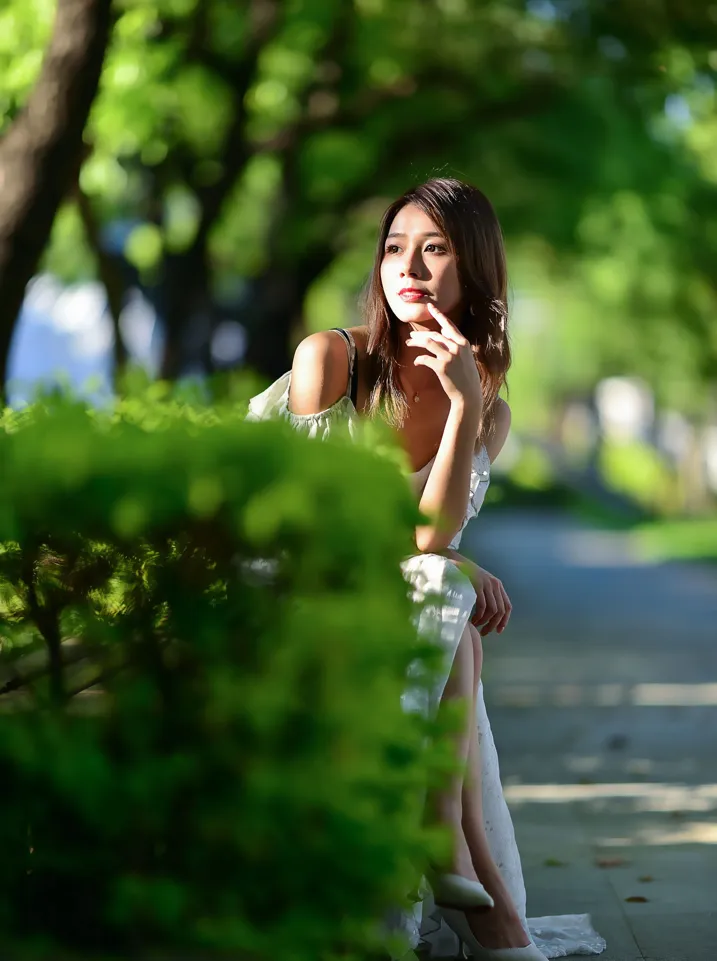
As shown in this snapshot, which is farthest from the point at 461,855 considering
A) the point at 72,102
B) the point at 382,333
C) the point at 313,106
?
the point at 313,106

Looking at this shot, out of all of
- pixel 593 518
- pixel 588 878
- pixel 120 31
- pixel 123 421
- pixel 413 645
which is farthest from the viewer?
pixel 593 518

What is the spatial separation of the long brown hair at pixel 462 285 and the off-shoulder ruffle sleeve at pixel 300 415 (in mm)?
92

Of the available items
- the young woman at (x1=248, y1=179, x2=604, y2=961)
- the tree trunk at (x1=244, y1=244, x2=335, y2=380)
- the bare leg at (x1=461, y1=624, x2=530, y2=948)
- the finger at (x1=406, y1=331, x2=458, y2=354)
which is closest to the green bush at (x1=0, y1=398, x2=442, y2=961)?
the young woman at (x1=248, y1=179, x2=604, y2=961)

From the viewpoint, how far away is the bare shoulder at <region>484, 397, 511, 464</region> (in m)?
4.65

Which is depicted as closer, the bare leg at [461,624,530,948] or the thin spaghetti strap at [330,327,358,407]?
the bare leg at [461,624,530,948]

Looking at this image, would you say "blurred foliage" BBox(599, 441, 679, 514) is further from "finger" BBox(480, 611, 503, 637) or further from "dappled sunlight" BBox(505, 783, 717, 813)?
"finger" BBox(480, 611, 503, 637)

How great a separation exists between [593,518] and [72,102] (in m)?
36.3

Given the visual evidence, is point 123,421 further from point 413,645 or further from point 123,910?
point 123,910

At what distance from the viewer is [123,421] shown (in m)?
2.89

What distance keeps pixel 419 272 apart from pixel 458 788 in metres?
1.35

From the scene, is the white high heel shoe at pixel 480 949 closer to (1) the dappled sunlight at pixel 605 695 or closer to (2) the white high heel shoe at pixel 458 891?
(2) the white high heel shoe at pixel 458 891

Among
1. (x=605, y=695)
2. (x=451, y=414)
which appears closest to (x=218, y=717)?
(x=451, y=414)

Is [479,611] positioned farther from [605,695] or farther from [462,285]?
[605,695]

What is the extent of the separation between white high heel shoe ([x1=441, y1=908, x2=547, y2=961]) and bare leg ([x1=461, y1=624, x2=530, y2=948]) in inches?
0.5
